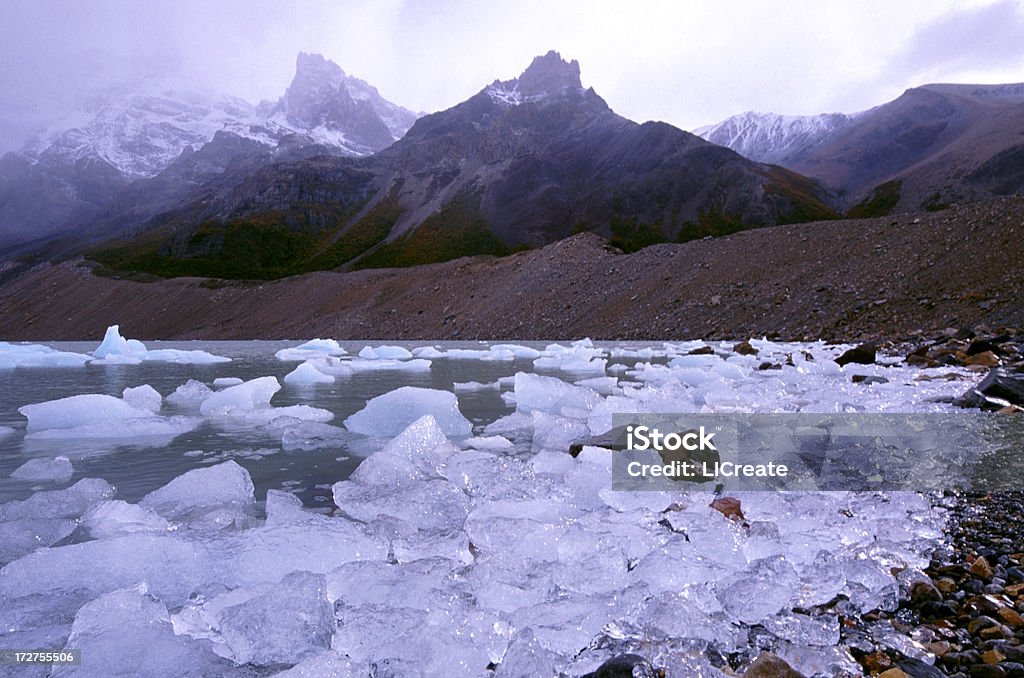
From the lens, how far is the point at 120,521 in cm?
336

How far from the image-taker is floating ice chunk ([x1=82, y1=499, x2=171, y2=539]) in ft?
10.7

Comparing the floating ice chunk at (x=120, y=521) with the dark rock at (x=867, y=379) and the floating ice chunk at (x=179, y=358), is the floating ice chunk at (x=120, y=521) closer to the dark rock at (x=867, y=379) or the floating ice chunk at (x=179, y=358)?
the dark rock at (x=867, y=379)

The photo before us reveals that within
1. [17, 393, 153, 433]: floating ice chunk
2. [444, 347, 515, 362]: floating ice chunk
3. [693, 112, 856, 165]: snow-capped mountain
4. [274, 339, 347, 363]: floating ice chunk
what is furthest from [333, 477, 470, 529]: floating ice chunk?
[693, 112, 856, 165]: snow-capped mountain

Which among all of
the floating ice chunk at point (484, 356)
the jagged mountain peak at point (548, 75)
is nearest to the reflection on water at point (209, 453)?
the floating ice chunk at point (484, 356)

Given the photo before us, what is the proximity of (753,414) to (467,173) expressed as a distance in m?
120

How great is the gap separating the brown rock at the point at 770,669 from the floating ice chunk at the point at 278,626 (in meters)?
1.55

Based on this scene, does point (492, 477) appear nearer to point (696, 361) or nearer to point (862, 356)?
point (696, 361)

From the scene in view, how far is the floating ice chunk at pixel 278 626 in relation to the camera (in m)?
2.10

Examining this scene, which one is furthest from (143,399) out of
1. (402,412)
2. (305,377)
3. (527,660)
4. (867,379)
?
(867,379)

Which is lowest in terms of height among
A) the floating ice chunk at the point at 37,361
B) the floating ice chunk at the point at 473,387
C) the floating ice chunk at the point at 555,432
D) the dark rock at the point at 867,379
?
the floating ice chunk at the point at 37,361

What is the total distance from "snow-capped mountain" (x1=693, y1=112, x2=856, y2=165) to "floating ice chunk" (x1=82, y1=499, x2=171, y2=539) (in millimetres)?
169497

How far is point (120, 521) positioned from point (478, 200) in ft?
350

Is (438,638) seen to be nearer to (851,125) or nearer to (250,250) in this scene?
(250,250)

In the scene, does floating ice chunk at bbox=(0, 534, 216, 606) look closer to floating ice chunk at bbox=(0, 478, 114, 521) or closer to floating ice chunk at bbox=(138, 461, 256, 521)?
floating ice chunk at bbox=(138, 461, 256, 521)
